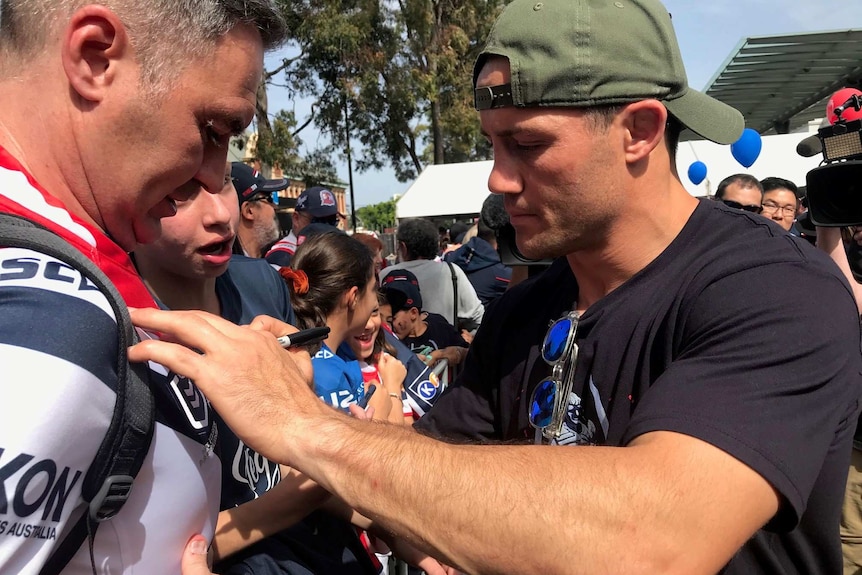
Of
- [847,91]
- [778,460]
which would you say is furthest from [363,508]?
[847,91]

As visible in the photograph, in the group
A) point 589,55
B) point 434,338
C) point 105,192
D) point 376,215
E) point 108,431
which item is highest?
point 589,55

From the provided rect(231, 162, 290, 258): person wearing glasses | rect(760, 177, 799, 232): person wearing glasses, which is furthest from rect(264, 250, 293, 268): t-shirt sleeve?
rect(760, 177, 799, 232): person wearing glasses

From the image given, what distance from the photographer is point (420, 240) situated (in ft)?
21.0

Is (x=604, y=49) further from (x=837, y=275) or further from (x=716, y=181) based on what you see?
(x=716, y=181)

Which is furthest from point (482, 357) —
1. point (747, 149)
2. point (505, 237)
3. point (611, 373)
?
point (747, 149)

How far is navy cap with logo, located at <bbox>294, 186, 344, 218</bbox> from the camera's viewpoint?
6.45m

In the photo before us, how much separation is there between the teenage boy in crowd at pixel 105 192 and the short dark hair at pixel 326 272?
1.79m

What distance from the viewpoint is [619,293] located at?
5.63 ft

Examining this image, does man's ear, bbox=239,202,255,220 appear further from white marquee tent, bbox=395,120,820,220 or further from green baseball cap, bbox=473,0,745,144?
white marquee tent, bbox=395,120,820,220

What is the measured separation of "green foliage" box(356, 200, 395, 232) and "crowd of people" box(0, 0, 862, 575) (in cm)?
7134

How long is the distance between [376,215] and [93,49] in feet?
256

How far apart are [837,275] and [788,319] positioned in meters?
0.24

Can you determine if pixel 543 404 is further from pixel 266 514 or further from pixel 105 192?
pixel 105 192

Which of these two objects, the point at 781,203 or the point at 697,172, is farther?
the point at 697,172
